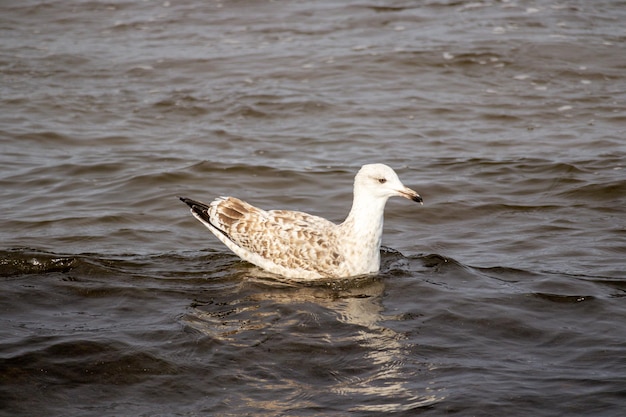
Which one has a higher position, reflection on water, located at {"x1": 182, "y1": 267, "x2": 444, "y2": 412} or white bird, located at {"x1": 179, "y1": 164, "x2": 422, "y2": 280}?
white bird, located at {"x1": 179, "y1": 164, "x2": 422, "y2": 280}

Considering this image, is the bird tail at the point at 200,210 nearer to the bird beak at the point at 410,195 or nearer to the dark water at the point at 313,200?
the dark water at the point at 313,200

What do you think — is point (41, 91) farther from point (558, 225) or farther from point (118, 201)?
point (558, 225)

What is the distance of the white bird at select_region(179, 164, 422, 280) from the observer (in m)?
8.03

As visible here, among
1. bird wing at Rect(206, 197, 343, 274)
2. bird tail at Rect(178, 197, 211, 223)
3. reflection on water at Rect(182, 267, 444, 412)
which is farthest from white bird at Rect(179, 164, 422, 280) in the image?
bird tail at Rect(178, 197, 211, 223)

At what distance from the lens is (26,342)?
6492mm

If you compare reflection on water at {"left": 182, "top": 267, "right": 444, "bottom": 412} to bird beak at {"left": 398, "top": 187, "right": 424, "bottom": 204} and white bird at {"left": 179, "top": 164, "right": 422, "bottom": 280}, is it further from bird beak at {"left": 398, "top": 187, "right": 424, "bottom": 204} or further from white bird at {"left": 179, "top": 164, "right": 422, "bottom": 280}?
bird beak at {"left": 398, "top": 187, "right": 424, "bottom": 204}

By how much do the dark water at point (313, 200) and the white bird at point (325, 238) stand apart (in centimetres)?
17

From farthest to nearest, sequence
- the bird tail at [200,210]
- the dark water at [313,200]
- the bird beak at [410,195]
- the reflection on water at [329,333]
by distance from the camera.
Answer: the bird tail at [200,210], the bird beak at [410,195], the dark water at [313,200], the reflection on water at [329,333]

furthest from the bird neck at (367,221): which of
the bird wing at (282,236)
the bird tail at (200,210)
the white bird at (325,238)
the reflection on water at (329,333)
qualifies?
the bird tail at (200,210)

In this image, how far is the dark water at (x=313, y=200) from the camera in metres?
6.10

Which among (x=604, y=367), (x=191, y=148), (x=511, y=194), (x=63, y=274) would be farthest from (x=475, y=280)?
(x=191, y=148)

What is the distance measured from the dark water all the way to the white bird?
171 mm

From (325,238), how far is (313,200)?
2154 millimetres

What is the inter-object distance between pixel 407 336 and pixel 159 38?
11209 millimetres
